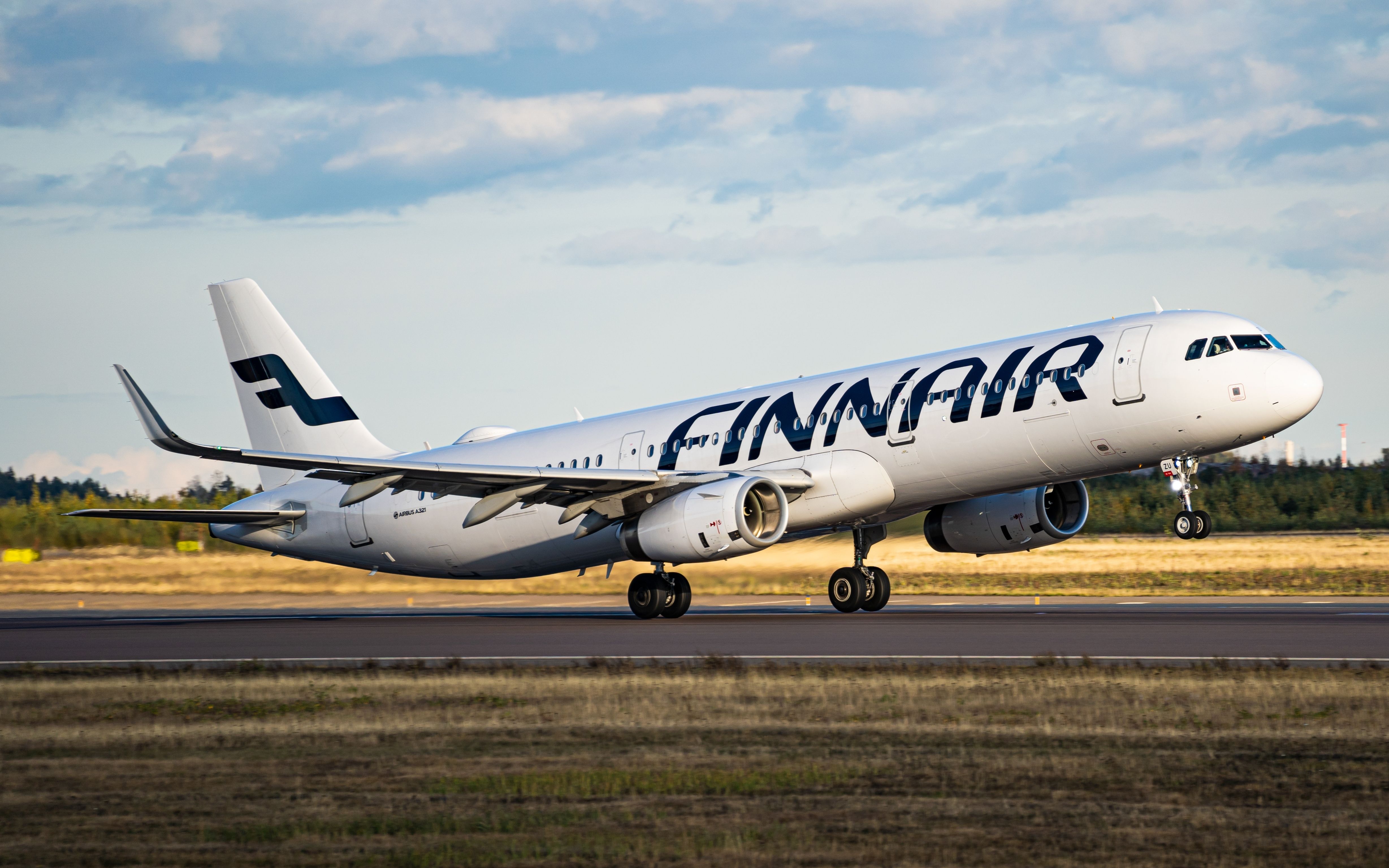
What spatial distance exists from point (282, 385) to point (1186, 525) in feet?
76.0

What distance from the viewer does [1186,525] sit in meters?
24.6

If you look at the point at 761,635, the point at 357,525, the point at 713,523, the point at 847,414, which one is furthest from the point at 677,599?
the point at 357,525

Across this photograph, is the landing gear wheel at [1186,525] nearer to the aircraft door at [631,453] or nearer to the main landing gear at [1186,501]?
the main landing gear at [1186,501]

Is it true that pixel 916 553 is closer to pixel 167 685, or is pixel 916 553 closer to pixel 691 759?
pixel 167 685

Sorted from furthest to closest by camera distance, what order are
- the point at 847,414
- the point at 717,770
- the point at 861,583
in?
the point at 861,583, the point at 847,414, the point at 717,770

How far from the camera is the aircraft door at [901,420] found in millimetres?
27594

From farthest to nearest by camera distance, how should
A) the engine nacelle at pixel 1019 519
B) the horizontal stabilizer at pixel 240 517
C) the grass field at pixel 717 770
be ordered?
the horizontal stabilizer at pixel 240 517, the engine nacelle at pixel 1019 519, the grass field at pixel 717 770

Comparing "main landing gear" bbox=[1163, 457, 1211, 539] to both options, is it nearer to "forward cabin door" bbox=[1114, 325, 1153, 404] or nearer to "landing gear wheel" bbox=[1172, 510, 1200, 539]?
"landing gear wheel" bbox=[1172, 510, 1200, 539]

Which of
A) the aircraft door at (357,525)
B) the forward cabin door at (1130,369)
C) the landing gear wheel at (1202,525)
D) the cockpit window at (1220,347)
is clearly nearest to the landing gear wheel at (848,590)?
the forward cabin door at (1130,369)

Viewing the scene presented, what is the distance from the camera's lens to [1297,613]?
93.8 feet

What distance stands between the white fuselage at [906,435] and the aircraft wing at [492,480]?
1045 millimetres

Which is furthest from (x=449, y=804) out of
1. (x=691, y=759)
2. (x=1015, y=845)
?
(x=1015, y=845)

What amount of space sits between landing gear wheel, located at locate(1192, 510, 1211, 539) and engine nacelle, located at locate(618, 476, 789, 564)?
7.49 meters

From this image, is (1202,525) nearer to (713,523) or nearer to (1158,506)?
(713,523)
